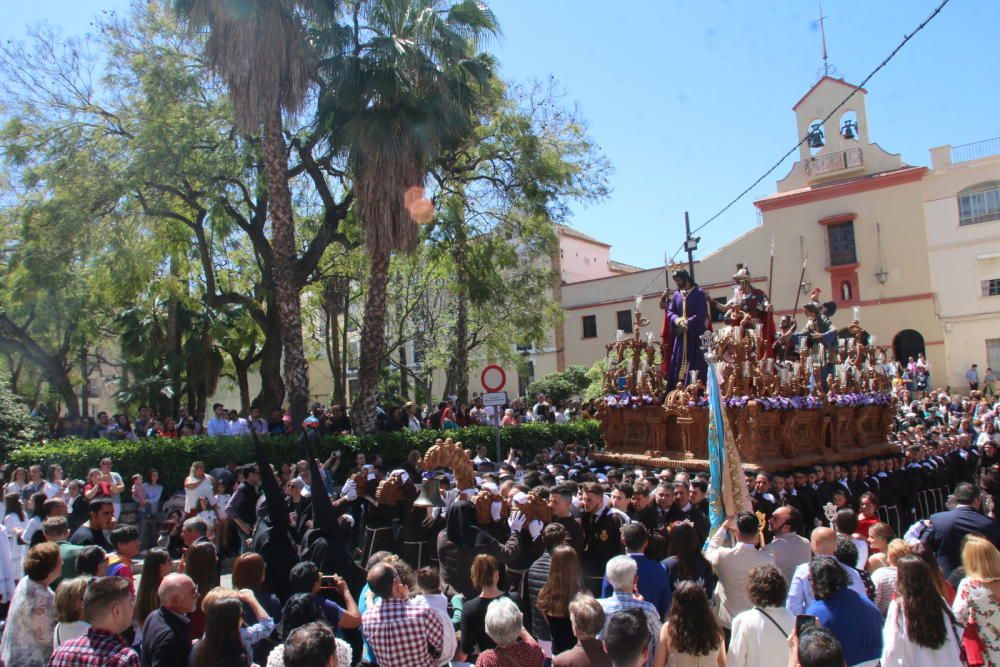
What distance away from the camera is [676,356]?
15.7 meters

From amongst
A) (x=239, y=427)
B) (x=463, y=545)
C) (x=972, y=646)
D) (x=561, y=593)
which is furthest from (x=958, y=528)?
(x=239, y=427)

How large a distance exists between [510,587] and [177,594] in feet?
10.8

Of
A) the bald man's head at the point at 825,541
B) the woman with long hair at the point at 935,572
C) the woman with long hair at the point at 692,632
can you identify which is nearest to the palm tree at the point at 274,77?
the bald man's head at the point at 825,541

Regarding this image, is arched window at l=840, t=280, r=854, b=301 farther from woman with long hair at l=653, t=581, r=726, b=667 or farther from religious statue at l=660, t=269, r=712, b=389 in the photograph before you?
woman with long hair at l=653, t=581, r=726, b=667

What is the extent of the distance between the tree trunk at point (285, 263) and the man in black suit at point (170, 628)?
12.4 metres

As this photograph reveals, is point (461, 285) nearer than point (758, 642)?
No

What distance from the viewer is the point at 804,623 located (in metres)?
4.18

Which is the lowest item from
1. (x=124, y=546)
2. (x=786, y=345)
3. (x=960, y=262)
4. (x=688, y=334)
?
(x=124, y=546)

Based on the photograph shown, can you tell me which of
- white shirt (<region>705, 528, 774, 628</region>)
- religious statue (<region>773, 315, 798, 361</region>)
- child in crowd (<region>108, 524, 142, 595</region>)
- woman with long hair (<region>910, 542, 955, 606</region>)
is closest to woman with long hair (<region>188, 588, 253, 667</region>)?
child in crowd (<region>108, 524, 142, 595</region>)

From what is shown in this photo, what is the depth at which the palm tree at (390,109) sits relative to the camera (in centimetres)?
1647

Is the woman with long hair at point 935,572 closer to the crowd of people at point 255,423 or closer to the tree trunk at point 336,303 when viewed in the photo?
the crowd of people at point 255,423

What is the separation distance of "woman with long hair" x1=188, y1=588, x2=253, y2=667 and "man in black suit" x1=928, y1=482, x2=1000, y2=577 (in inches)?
210

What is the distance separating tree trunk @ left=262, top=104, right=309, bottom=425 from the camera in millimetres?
16797

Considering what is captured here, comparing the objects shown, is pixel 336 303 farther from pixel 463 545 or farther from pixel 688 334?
pixel 463 545
